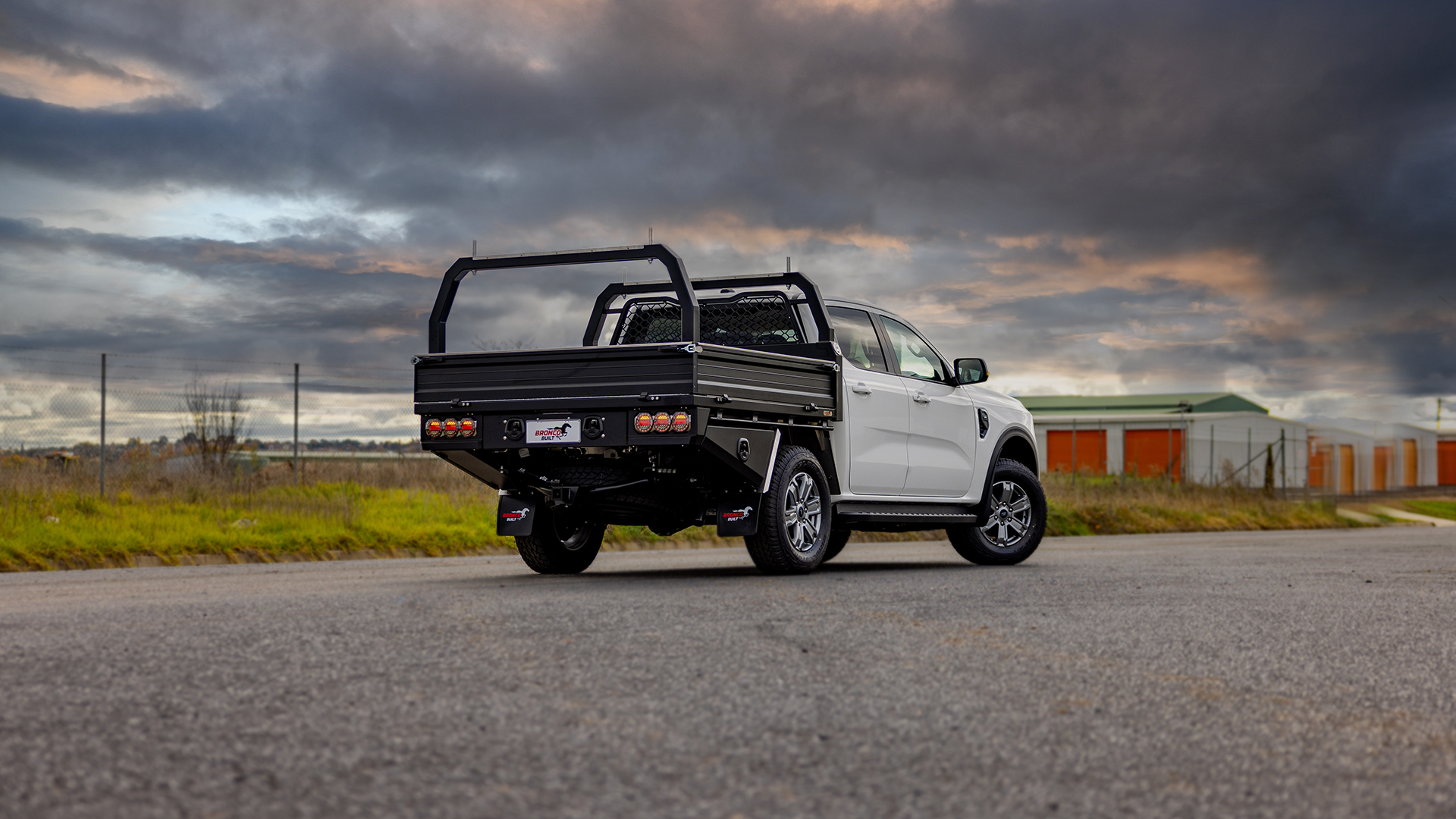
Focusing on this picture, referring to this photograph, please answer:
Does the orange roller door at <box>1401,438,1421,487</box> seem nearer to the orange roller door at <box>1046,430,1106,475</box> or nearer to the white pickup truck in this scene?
the orange roller door at <box>1046,430,1106,475</box>

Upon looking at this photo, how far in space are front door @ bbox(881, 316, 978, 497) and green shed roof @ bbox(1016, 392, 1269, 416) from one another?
5802 centimetres

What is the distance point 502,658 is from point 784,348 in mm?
4995

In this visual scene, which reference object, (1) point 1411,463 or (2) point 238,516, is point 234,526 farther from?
(1) point 1411,463

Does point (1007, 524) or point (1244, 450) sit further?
point (1244, 450)

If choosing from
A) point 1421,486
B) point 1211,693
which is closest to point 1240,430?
point 1421,486

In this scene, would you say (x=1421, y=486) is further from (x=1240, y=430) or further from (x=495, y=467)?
(x=495, y=467)

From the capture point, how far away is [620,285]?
10.5 meters

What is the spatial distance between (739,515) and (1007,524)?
140 inches

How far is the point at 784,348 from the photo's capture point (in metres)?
9.48

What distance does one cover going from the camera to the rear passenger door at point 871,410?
31.0 ft

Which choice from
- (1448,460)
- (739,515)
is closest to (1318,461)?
(1448,460)

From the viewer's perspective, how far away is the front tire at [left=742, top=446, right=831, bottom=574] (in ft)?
27.9

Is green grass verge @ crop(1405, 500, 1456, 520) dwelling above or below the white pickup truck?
below

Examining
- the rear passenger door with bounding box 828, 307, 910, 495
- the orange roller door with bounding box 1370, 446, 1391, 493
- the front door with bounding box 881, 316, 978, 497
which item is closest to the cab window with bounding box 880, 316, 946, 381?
the front door with bounding box 881, 316, 978, 497
